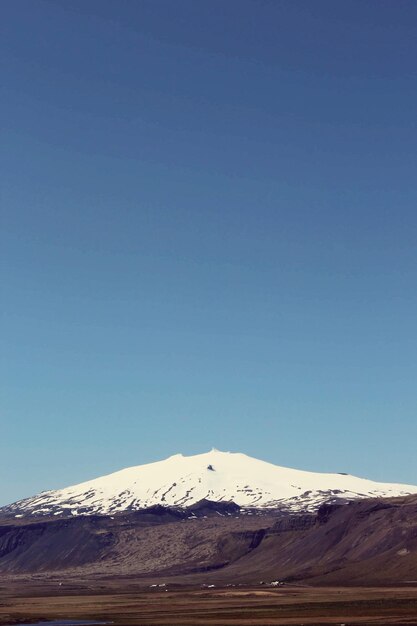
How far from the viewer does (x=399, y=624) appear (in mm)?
136000

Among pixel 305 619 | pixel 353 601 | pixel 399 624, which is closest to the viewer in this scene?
pixel 399 624

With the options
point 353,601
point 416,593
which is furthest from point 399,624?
point 416,593

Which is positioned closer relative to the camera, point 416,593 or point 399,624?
point 399,624

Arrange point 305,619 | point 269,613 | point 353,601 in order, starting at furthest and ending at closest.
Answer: point 353,601
point 269,613
point 305,619

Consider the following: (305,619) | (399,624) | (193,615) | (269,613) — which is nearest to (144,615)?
(193,615)

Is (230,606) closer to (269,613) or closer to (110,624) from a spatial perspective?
(269,613)

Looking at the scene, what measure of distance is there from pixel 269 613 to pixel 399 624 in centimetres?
3813

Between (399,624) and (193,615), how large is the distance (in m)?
47.2

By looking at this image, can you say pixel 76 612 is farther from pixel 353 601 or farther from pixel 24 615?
pixel 353 601

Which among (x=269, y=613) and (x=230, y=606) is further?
(x=230, y=606)

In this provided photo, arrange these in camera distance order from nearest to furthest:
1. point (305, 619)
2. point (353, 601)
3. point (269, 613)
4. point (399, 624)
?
point (399, 624), point (305, 619), point (269, 613), point (353, 601)

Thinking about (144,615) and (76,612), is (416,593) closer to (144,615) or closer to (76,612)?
(144,615)

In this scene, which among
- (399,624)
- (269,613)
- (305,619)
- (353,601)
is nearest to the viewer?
(399,624)

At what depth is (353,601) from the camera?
185875mm
